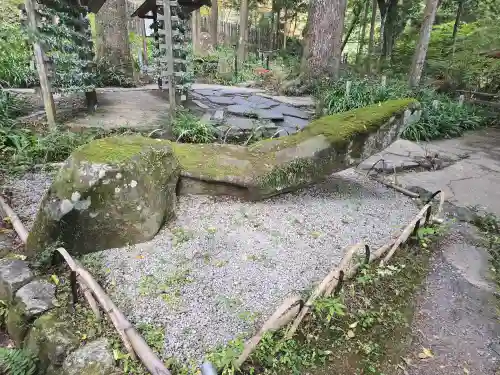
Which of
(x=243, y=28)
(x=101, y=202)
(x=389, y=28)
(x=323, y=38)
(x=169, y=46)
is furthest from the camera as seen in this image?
(x=243, y=28)

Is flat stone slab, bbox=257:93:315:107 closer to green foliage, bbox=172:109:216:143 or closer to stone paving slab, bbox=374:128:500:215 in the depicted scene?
stone paving slab, bbox=374:128:500:215

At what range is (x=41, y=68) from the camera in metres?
4.74

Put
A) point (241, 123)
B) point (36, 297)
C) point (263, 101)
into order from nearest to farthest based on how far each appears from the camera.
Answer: point (36, 297) → point (241, 123) → point (263, 101)

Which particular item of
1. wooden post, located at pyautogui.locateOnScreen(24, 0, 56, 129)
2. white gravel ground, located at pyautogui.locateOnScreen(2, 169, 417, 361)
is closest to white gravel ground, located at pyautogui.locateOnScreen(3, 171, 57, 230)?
white gravel ground, located at pyautogui.locateOnScreen(2, 169, 417, 361)

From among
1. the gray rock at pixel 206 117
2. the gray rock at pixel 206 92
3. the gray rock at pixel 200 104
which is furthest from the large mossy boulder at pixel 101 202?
the gray rock at pixel 206 92

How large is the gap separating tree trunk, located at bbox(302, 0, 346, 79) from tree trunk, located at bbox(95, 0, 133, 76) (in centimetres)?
499

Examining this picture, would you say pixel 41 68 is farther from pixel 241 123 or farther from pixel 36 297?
pixel 36 297

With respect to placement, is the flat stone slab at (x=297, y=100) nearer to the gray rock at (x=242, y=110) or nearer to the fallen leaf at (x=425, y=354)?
the gray rock at (x=242, y=110)

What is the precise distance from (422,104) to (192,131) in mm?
5284

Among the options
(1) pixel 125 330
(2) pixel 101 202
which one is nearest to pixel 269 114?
(2) pixel 101 202

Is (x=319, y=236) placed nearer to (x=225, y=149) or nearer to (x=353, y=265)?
(x=353, y=265)

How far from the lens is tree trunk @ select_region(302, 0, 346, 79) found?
28.4 feet

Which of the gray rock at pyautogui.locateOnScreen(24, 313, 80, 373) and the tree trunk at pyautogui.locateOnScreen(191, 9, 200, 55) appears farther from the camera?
the tree trunk at pyautogui.locateOnScreen(191, 9, 200, 55)

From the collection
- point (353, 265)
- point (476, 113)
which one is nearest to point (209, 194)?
point (353, 265)
